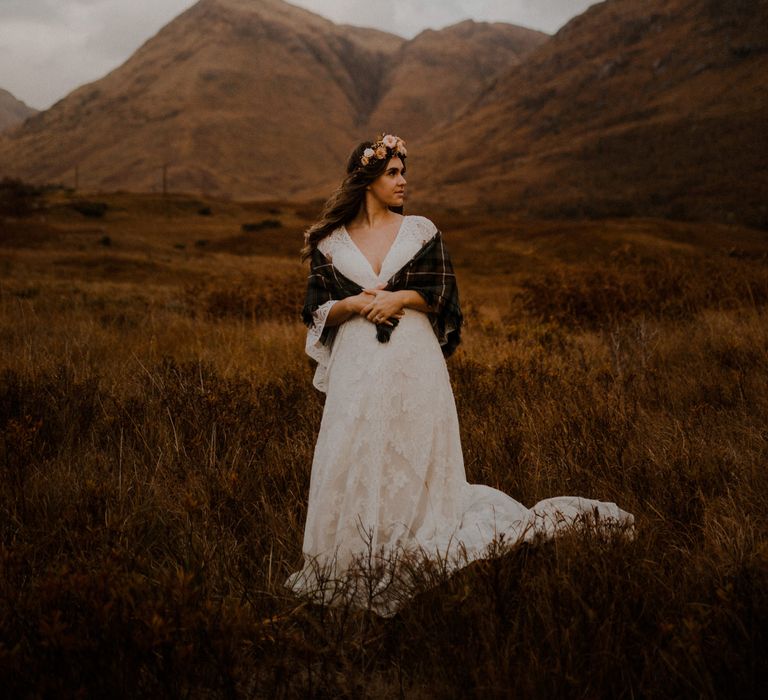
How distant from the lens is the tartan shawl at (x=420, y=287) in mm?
3068

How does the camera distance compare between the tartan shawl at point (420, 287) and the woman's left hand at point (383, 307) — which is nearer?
the woman's left hand at point (383, 307)

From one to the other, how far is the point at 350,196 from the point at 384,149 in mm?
318

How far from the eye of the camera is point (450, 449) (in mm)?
3074

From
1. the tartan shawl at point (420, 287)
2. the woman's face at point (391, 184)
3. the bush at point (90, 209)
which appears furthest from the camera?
the bush at point (90, 209)

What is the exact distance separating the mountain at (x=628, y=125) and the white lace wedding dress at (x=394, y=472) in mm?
45219

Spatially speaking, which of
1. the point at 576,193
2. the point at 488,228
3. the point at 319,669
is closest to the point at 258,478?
the point at 319,669

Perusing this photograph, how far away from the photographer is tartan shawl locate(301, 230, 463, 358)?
307 centimetres

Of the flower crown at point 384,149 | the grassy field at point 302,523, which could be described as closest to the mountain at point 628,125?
the grassy field at point 302,523

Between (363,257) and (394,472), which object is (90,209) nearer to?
(363,257)

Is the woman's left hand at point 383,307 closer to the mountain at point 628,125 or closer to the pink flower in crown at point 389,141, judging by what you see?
the pink flower in crown at point 389,141

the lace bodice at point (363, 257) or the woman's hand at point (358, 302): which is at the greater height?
the lace bodice at point (363, 257)

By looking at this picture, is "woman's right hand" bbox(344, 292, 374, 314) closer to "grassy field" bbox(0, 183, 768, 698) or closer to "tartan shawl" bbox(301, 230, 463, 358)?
"tartan shawl" bbox(301, 230, 463, 358)

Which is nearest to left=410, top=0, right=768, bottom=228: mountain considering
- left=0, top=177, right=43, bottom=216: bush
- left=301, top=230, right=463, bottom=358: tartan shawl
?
left=301, top=230, right=463, bottom=358: tartan shawl

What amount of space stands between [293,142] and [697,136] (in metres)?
124
